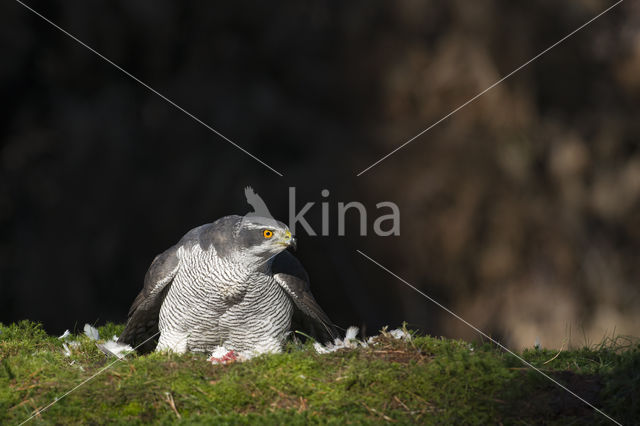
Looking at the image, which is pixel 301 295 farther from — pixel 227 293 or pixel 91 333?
pixel 91 333

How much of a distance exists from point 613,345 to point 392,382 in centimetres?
145

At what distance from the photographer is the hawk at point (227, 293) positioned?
331 centimetres

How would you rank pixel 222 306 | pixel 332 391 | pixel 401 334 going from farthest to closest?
pixel 222 306 → pixel 401 334 → pixel 332 391

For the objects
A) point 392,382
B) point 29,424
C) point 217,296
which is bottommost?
point 29,424

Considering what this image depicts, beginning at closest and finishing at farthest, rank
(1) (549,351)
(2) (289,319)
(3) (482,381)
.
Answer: (3) (482,381) → (1) (549,351) → (2) (289,319)

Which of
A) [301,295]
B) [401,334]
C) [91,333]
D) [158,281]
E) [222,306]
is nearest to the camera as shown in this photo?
[401,334]

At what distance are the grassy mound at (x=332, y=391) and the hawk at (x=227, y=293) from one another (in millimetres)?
633

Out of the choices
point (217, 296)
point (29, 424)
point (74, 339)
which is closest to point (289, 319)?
point (217, 296)

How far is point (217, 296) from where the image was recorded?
10.9 ft

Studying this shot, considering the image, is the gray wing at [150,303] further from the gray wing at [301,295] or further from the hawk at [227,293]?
the gray wing at [301,295]

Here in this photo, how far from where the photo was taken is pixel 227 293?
333cm

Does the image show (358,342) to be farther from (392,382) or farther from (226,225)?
(226,225)

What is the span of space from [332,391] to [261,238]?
1.07 m

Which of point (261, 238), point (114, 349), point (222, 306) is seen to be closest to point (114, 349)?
point (114, 349)
